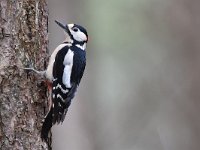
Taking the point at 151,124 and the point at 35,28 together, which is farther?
the point at 151,124

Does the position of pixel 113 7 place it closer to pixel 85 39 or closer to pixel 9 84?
pixel 85 39

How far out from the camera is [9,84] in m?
4.37

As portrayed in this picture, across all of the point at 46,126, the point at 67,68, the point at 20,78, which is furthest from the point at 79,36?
the point at 46,126

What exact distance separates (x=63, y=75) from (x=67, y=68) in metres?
0.08

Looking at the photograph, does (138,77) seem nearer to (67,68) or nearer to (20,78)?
(67,68)

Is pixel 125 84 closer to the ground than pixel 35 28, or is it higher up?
closer to the ground

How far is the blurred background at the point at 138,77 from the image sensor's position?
8.94 metres

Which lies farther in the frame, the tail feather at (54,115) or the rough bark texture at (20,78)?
the tail feather at (54,115)

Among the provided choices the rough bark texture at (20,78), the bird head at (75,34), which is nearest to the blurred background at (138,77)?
the bird head at (75,34)

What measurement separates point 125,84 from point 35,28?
24.7 ft

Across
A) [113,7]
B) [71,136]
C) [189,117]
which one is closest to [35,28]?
[71,136]

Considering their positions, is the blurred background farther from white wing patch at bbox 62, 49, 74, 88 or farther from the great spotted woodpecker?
white wing patch at bbox 62, 49, 74, 88

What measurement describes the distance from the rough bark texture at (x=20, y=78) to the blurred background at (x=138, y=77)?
12.7 feet

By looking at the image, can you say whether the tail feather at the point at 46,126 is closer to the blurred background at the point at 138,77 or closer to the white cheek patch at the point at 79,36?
the white cheek patch at the point at 79,36
